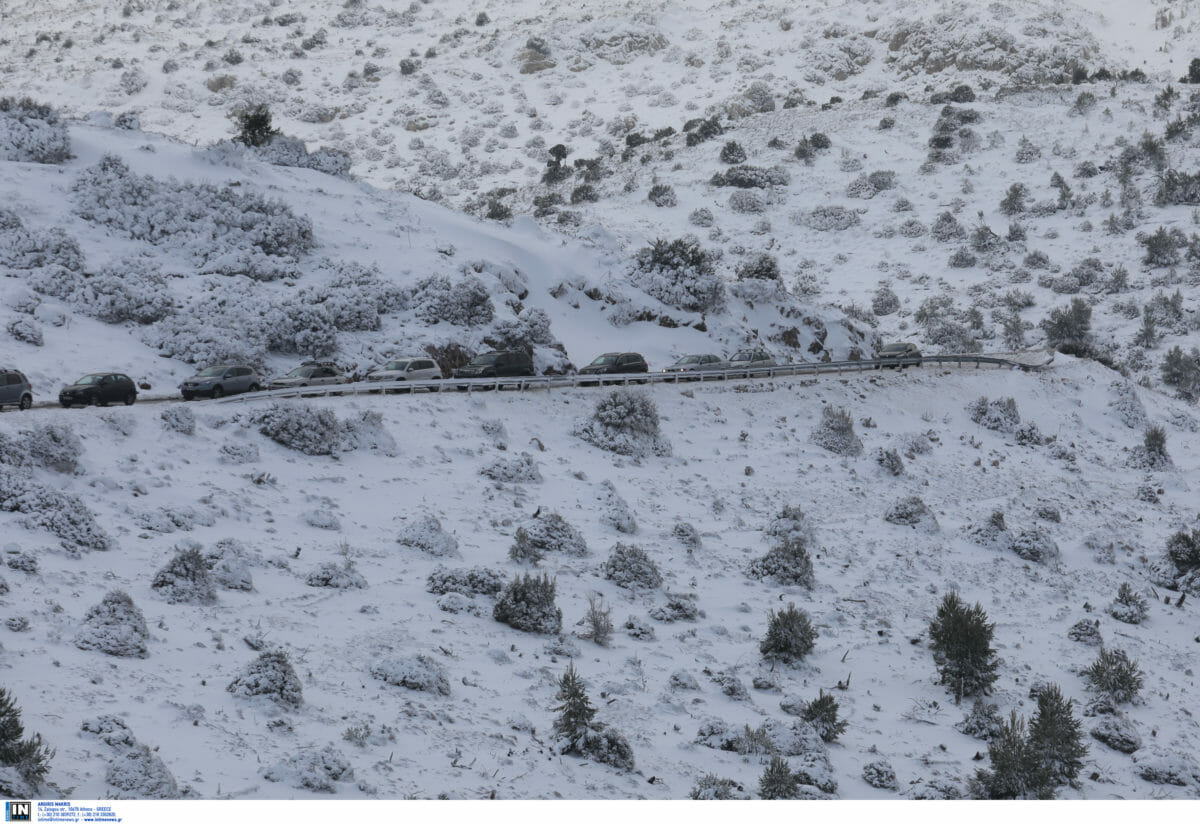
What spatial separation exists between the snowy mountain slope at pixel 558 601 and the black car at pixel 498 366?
2.31 m

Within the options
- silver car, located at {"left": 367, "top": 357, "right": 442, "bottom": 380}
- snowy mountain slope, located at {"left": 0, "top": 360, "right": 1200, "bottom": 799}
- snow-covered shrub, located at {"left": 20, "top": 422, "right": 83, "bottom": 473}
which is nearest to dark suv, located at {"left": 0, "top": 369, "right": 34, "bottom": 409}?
snowy mountain slope, located at {"left": 0, "top": 360, "right": 1200, "bottom": 799}

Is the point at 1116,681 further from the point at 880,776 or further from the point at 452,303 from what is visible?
the point at 452,303

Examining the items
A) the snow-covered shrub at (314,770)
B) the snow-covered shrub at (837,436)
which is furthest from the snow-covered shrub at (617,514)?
the snow-covered shrub at (314,770)

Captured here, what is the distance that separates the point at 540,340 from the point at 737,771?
26.1 metres

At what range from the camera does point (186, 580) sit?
16.2 metres

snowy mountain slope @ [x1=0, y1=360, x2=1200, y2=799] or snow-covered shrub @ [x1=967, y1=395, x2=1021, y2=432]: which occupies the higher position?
snowy mountain slope @ [x1=0, y1=360, x2=1200, y2=799]

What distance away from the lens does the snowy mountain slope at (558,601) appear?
12930mm

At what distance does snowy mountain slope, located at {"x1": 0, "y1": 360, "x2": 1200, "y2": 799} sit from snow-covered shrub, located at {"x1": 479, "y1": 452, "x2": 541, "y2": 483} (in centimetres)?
30

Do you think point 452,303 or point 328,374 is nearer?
point 328,374

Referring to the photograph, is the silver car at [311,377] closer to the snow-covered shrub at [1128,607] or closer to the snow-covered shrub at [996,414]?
the snow-covered shrub at [1128,607]

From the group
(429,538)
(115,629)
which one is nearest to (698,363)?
(429,538)

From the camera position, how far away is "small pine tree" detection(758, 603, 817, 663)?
1806 centimetres

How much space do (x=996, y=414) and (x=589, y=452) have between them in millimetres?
18699

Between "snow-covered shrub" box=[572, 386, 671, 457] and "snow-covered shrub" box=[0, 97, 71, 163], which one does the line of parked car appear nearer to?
"snow-covered shrub" box=[572, 386, 671, 457]
